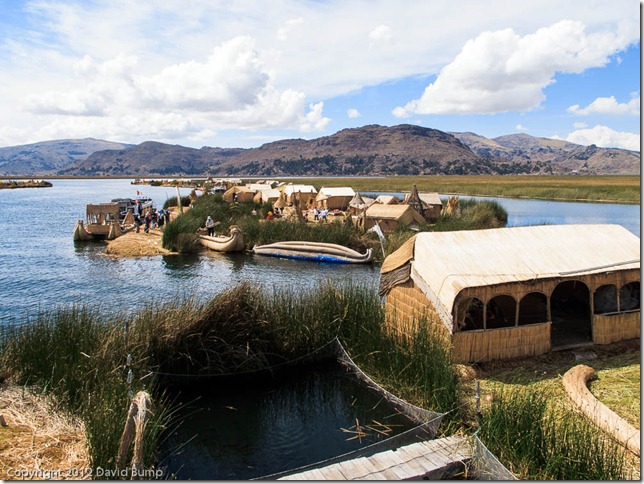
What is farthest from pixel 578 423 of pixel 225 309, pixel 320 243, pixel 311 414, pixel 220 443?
pixel 320 243

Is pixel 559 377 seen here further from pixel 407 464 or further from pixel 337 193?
pixel 337 193

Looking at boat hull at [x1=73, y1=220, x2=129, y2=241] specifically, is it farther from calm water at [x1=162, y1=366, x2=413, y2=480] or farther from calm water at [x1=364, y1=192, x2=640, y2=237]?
calm water at [x1=364, y1=192, x2=640, y2=237]

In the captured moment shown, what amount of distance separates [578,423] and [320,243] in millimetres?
19222

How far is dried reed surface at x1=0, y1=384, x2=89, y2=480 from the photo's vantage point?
5.77 meters

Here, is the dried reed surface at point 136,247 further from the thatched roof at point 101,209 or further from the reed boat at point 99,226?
the thatched roof at point 101,209

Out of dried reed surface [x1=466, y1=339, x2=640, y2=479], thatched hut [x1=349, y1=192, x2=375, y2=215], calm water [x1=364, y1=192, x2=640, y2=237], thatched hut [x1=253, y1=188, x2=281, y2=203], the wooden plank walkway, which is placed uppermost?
thatched hut [x1=253, y1=188, x2=281, y2=203]

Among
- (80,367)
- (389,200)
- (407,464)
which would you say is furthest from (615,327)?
(389,200)

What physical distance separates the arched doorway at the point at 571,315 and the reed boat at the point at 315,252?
11.9 m

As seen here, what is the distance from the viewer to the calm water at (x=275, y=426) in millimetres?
7488

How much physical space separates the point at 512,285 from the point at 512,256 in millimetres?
935

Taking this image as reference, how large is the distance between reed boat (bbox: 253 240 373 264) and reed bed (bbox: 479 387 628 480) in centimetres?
1679

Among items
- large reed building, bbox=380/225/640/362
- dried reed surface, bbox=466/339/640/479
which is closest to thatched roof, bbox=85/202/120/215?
large reed building, bbox=380/225/640/362

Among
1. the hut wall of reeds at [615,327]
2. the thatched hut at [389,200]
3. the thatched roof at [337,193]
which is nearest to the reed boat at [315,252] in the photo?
Result: the thatched hut at [389,200]

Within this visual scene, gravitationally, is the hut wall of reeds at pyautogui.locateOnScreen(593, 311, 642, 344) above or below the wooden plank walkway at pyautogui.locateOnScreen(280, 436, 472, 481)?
above
